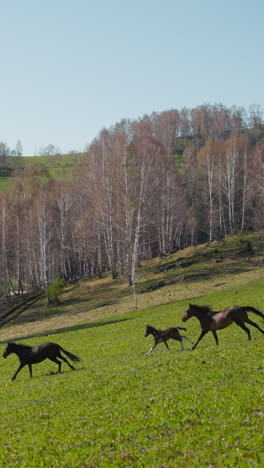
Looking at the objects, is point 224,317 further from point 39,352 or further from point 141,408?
point 39,352

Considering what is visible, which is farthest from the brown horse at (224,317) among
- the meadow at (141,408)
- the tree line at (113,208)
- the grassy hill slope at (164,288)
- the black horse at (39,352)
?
the tree line at (113,208)

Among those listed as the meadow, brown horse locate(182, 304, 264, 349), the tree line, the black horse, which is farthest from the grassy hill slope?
the black horse

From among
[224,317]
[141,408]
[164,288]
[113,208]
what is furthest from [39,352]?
[113,208]

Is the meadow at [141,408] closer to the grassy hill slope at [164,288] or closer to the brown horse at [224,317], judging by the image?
the brown horse at [224,317]

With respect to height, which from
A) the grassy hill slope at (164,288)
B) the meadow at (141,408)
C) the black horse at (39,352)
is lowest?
the grassy hill slope at (164,288)

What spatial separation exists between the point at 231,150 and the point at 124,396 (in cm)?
8683

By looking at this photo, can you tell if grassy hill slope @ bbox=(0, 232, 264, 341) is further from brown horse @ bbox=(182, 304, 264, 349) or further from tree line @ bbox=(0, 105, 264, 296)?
brown horse @ bbox=(182, 304, 264, 349)

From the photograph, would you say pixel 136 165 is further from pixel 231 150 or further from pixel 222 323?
pixel 222 323

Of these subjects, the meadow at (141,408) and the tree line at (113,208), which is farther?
the tree line at (113,208)

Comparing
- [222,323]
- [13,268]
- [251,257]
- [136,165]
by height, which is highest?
[136,165]

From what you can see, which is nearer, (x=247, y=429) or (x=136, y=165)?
(x=247, y=429)

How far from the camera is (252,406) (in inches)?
445

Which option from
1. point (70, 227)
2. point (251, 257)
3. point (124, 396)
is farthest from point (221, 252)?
point (124, 396)

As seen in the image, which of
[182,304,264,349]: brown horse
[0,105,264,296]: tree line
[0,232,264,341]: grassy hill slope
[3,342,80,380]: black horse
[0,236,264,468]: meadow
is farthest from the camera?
[0,105,264,296]: tree line
